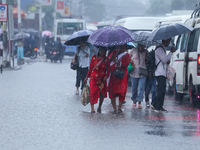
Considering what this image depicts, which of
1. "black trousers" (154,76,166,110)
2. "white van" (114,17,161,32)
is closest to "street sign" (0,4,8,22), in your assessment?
"white van" (114,17,161,32)

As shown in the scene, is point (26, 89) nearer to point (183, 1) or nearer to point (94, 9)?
point (183, 1)

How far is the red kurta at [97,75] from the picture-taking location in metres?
9.59

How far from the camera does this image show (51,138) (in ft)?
23.1

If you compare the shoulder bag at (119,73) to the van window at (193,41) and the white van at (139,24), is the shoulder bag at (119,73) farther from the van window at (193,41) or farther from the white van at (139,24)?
the white van at (139,24)

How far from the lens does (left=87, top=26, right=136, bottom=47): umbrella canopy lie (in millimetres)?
9375

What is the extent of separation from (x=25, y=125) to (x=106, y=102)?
3.99 metres

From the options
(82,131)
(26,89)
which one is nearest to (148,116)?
(82,131)

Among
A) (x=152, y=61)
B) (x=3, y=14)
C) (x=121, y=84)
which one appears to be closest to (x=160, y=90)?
(x=152, y=61)

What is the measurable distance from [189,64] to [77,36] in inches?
119

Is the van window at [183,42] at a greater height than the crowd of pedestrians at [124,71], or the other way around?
the van window at [183,42]

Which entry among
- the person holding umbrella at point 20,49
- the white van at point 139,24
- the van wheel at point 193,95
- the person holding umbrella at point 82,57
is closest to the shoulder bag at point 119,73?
the van wheel at point 193,95

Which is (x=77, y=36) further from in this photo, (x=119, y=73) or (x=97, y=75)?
(x=119, y=73)

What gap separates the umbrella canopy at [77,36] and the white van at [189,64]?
2.45m

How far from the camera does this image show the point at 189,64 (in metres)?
11.1
